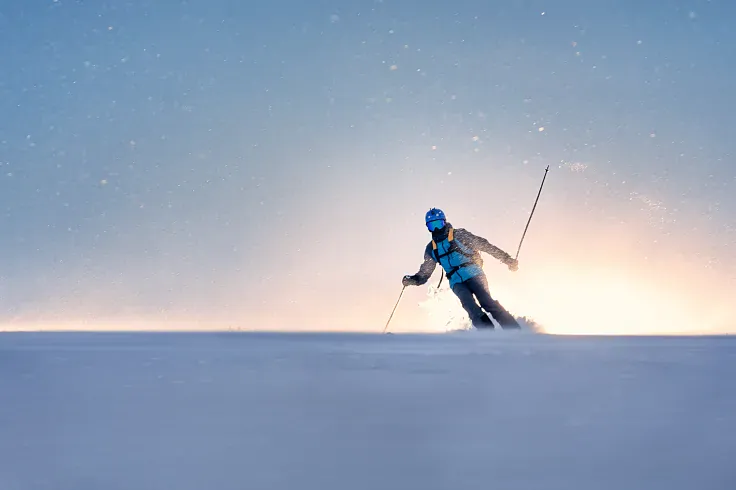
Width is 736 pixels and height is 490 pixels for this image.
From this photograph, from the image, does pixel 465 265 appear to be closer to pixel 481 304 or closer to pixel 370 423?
pixel 481 304

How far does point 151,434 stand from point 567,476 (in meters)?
1.54

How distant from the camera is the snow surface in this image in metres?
2.39

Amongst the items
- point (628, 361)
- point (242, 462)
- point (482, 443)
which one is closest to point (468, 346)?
point (628, 361)

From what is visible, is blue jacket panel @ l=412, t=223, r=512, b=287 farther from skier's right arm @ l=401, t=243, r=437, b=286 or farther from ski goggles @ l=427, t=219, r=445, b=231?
ski goggles @ l=427, t=219, r=445, b=231

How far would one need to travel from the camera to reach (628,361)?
4965 millimetres

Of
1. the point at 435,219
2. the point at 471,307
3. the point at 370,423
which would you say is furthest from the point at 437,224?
the point at 370,423

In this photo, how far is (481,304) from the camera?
11.6 metres

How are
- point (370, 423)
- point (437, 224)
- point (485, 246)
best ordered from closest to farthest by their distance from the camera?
point (370, 423), point (437, 224), point (485, 246)

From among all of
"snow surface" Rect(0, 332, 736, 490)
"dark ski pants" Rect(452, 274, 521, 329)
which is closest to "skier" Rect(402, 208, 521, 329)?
"dark ski pants" Rect(452, 274, 521, 329)

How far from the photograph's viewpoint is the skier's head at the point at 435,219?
458 inches

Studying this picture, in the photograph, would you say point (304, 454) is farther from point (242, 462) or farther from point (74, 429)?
point (74, 429)

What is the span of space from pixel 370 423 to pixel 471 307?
340 inches

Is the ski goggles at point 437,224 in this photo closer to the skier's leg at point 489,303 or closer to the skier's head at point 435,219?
the skier's head at point 435,219

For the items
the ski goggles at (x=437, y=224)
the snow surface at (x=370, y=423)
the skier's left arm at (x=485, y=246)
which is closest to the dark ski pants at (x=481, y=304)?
the skier's left arm at (x=485, y=246)
